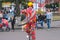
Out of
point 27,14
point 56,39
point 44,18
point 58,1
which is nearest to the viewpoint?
point 27,14

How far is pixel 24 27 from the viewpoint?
1167 cm

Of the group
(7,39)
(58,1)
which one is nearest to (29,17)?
(7,39)

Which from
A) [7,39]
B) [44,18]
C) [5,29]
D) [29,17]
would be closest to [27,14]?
[29,17]

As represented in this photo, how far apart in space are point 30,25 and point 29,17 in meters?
0.36

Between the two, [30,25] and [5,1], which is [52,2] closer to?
[5,1]

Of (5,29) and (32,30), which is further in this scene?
(5,29)

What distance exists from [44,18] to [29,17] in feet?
40.7

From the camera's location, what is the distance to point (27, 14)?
11422 millimetres

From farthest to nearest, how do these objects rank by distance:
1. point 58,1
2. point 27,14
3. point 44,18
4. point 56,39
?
point 58,1 → point 44,18 → point 56,39 → point 27,14

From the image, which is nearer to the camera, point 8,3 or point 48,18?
point 48,18

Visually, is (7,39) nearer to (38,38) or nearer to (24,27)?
(38,38)

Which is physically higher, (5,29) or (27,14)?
(27,14)

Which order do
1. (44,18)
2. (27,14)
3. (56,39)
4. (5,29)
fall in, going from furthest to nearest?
(44,18)
(5,29)
(56,39)
(27,14)

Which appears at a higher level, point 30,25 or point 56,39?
point 30,25
